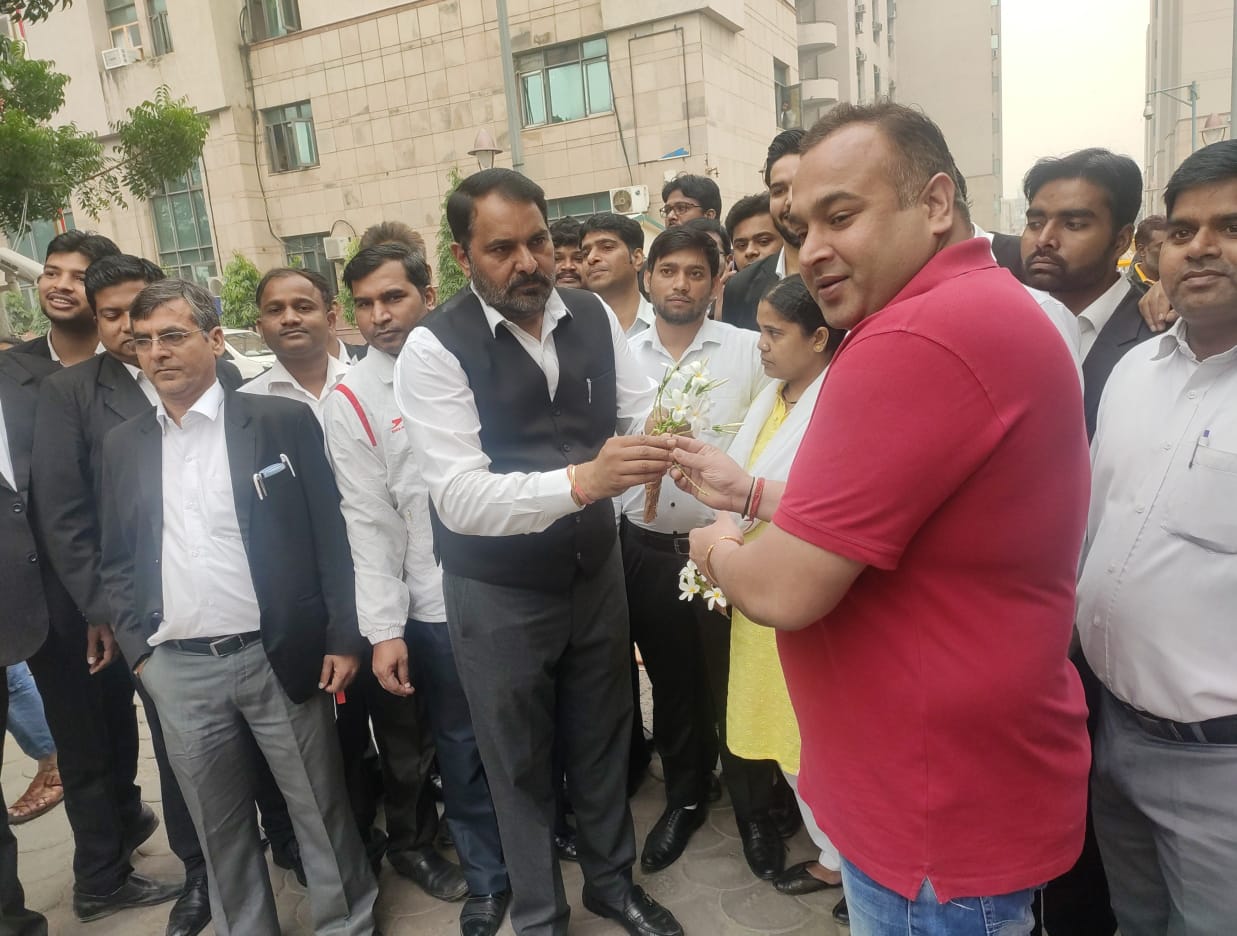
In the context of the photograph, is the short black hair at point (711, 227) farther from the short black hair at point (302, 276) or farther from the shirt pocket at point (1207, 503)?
the shirt pocket at point (1207, 503)

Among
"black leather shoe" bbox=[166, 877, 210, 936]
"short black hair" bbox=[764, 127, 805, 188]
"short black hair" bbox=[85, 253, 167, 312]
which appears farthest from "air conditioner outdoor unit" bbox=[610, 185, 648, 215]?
"black leather shoe" bbox=[166, 877, 210, 936]

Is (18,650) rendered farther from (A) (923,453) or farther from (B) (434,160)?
(B) (434,160)

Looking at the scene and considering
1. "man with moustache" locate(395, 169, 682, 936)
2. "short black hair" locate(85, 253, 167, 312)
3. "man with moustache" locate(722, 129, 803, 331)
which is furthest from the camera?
"man with moustache" locate(722, 129, 803, 331)

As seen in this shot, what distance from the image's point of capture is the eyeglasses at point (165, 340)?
2602 mm

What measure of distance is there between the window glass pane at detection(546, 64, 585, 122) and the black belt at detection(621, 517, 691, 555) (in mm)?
17621

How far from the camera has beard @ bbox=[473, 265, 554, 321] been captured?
2379 millimetres

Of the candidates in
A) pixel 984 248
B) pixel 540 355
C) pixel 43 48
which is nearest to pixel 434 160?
pixel 43 48

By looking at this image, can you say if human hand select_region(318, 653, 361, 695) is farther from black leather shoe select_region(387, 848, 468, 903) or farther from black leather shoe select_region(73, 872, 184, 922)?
black leather shoe select_region(73, 872, 184, 922)

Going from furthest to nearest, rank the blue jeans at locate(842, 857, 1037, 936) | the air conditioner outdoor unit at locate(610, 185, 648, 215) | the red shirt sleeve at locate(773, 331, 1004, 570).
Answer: the air conditioner outdoor unit at locate(610, 185, 648, 215) → the blue jeans at locate(842, 857, 1037, 936) → the red shirt sleeve at locate(773, 331, 1004, 570)

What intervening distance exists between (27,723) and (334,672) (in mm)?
2575

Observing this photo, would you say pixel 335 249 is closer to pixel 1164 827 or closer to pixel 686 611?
pixel 686 611

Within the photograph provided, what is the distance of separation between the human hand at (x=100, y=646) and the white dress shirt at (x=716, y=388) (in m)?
2.09

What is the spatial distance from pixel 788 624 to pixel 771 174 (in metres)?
2.86

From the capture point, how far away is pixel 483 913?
9.39 feet
